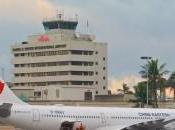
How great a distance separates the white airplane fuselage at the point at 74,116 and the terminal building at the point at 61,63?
4075 inches

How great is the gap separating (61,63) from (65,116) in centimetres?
11268

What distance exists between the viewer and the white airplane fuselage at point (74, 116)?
4621cm

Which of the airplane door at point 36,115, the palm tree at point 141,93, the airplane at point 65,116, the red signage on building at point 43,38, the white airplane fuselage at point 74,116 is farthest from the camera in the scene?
the red signage on building at point 43,38

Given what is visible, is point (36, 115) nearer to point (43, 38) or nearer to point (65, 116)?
point (65, 116)

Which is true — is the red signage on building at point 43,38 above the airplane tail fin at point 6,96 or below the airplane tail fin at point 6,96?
above

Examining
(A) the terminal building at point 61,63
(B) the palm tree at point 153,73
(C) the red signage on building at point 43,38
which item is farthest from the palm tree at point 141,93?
(C) the red signage on building at point 43,38

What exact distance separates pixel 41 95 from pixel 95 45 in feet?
79.2

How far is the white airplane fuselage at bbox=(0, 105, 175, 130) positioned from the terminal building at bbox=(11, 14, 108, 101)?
103494 millimetres

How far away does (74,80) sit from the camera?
15825 centimetres

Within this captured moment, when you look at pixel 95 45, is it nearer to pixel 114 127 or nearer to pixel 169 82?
pixel 169 82

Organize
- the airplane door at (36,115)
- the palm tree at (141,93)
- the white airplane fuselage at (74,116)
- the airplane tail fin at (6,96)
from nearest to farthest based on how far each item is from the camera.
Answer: the white airplane fuselage at (74,116), the airplane door at (36,115), the airplane tail fin at (6,96), the palm tree at (141,93)

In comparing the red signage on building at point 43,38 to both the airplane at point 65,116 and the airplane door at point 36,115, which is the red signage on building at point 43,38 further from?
the airplane door at point 36,115

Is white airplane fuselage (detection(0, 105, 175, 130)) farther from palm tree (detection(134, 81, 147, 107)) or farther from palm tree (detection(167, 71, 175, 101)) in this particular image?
palm tree (detection(167, 71, 175, 101))

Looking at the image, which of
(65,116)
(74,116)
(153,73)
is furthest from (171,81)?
(65,116)
